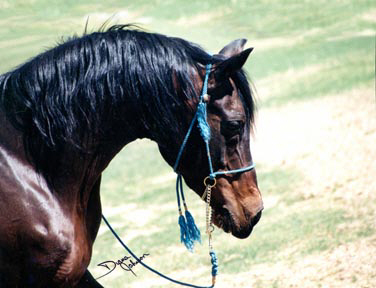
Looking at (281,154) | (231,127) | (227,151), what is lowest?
(281,154)

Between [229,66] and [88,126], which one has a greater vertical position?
[229,66]

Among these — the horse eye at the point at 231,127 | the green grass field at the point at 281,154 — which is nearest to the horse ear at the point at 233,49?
the horse eye at the point at 231,127

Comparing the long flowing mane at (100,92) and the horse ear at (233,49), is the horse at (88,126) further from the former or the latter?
the horse ear at (233,49)

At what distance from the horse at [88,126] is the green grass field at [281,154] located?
3.06 ft

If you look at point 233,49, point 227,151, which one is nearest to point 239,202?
point 227,151

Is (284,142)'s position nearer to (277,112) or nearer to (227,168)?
(277,112)

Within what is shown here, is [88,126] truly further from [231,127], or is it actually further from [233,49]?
[233,49]

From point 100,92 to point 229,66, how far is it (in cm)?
65

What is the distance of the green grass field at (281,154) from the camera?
295 inches

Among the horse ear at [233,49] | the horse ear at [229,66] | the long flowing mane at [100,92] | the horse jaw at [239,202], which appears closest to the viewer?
the horse ear at [229,66]

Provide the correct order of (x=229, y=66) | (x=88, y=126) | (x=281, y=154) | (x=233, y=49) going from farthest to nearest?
(x=281, y=154) < (x=233, y=49) < (x=88, y=126) < (x=229, y=66)

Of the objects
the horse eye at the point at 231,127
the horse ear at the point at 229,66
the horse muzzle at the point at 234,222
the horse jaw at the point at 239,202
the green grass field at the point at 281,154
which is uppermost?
the horse ear at the point at 229,66

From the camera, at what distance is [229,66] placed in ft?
13.0

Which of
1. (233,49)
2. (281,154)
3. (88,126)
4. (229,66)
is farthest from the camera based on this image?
(281,154)
